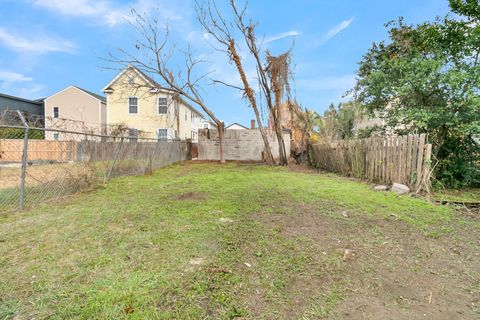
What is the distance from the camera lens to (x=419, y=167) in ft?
19.4

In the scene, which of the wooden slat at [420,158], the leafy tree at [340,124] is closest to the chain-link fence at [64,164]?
the wooden slat at [420,158]

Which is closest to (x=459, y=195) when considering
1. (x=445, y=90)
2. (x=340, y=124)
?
(x=445, y=90)

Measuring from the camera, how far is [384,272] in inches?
95.5

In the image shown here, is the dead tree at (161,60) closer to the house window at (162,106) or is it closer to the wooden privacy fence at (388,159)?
the house window at (162,106)

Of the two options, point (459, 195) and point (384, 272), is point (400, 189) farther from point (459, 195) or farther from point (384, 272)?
point (384, 272)

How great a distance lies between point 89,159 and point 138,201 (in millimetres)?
2782

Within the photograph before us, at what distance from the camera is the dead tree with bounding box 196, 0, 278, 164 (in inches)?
487

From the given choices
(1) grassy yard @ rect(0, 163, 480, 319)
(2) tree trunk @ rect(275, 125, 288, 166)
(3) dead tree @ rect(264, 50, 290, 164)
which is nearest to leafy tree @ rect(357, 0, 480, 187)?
(1) grassy yard @ rect(0, 163, 480, 319)

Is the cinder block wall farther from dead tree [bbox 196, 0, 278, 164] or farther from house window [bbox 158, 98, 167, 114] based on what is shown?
house window [bbox 158, 98, 167, 114]

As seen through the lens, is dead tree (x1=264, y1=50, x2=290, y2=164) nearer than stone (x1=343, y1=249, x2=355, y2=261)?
No

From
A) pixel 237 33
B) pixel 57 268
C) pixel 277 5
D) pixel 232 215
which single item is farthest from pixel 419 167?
pixel 237 33

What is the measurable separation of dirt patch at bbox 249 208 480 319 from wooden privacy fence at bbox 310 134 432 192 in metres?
2.50

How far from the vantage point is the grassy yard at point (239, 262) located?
6.19 ft

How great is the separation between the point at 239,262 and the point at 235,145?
1463 centimetres
